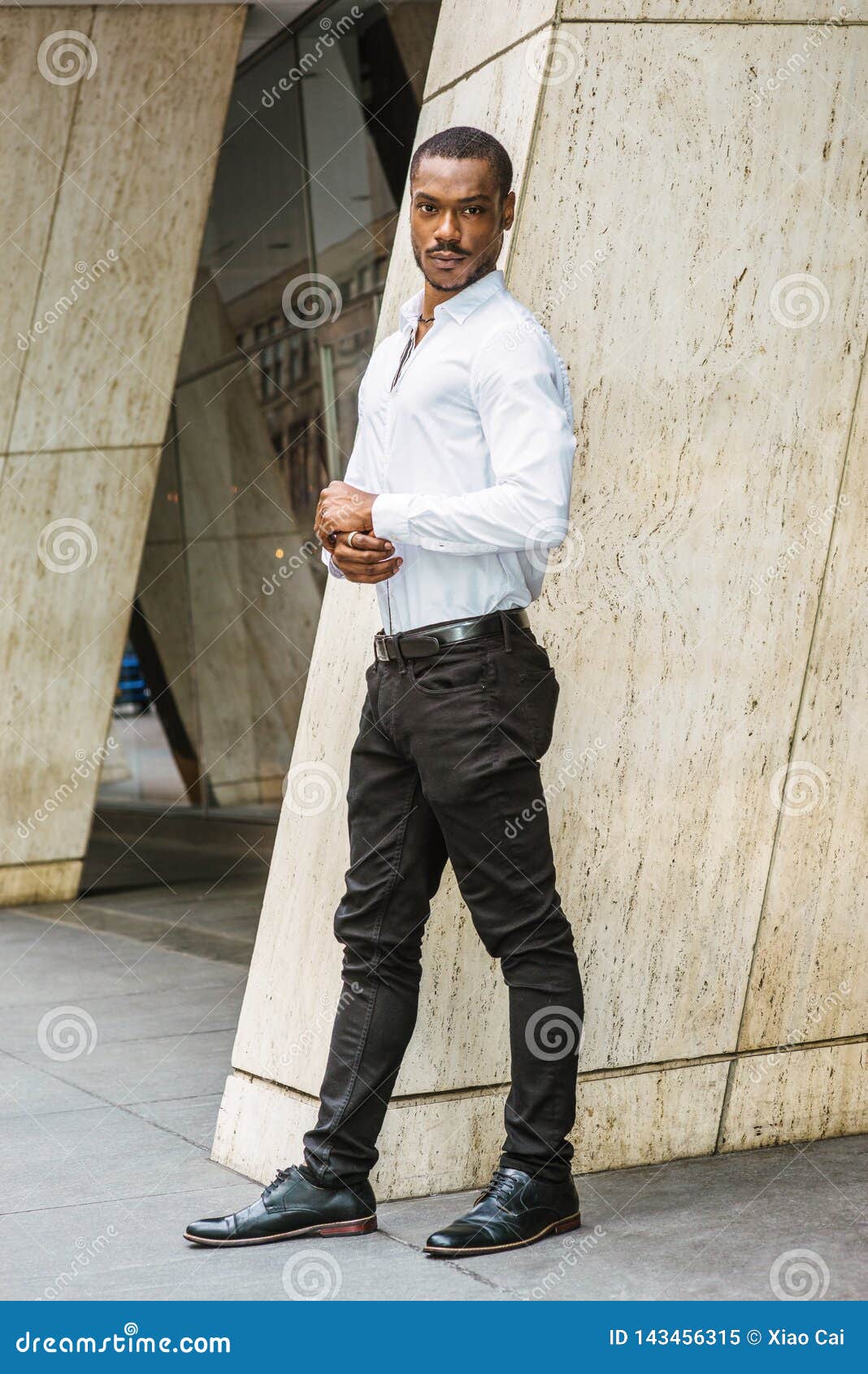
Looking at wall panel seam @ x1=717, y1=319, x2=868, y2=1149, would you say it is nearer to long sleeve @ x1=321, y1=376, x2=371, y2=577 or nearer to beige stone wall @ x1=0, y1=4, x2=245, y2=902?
long sleeve @ x1=321, y1=376, x2=371, y2=577

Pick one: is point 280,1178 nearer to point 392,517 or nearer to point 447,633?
point 447,633

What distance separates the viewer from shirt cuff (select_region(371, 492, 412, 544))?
11.1 feet

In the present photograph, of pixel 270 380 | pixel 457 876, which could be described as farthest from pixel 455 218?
pixel 270 380

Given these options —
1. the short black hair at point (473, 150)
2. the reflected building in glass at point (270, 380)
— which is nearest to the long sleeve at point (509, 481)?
the short black hair at point (473, 150)

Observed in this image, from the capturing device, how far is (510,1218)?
3.54 m

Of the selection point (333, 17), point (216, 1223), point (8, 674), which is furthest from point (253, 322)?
point (216, 1223)

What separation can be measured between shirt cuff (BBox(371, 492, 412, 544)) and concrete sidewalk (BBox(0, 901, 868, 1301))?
1.57 meters

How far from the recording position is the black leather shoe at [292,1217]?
365 cm

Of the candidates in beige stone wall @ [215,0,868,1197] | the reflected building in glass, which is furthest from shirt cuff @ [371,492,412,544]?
the reflected building in glass

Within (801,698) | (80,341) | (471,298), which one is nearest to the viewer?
(471,298)

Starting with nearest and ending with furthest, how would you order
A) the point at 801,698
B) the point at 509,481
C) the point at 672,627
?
the point at 509,481 < the point at 672,627 < the point at 801,698

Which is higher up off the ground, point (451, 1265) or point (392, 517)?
point (392, 517)

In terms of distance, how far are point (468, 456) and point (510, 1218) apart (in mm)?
1685

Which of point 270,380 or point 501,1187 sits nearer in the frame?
point 501,1187
